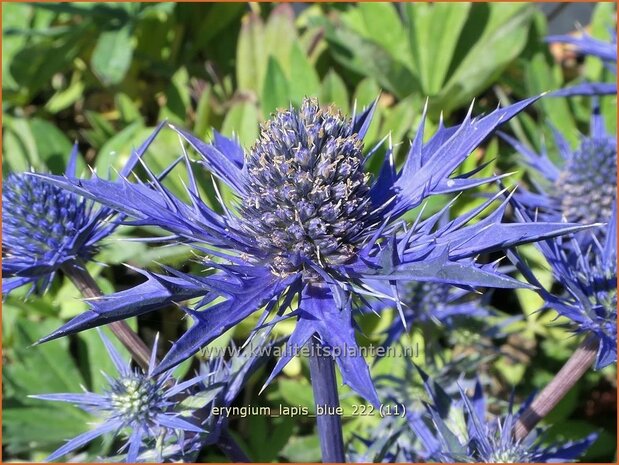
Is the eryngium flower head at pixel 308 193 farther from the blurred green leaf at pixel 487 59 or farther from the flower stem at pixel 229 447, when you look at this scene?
the blurred green leaf at pixel 487 59

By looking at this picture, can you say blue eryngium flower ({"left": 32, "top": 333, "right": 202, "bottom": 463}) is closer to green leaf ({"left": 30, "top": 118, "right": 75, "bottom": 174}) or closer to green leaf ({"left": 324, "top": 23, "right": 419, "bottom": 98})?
green leaf ({"left": 30, "top": 118, "right": 75, "bottom": 174})

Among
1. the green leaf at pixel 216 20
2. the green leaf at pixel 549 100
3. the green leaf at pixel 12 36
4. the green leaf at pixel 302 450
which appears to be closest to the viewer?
the green leaf at pixel 302 450

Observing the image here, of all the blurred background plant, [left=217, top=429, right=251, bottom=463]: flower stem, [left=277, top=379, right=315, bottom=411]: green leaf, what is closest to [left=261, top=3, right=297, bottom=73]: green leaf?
the blurred background plant

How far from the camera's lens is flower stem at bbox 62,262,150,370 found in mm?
845

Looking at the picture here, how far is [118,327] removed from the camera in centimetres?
84

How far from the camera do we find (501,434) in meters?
0.87

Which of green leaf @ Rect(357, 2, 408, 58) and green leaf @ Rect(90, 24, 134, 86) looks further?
green leaf @ Rect(357, 2, 408, 58)

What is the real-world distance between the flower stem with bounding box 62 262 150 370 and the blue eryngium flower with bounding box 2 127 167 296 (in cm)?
2

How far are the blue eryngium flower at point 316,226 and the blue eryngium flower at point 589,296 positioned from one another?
0.17 m

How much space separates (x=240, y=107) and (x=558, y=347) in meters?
0.89

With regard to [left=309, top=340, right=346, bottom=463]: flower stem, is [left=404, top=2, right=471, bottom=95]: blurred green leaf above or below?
above

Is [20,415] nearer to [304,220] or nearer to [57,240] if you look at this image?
[57,240]

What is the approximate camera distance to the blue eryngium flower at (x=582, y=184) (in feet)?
4.01

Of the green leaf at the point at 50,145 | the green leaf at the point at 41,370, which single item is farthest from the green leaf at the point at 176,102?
the green leaf at the point at 41,370
